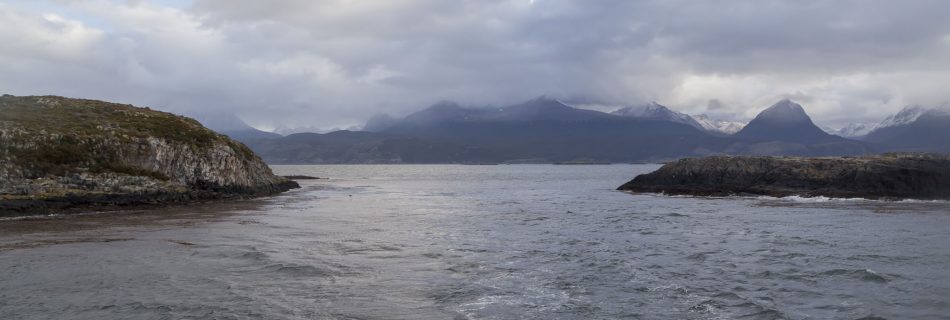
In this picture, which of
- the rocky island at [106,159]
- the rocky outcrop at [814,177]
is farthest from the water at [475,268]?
the rocky outcrop at [814,177]

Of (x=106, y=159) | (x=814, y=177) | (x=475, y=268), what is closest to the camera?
(x=475, y=268)

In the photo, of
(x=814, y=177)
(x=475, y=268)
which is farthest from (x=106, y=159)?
(x=814, y=177)

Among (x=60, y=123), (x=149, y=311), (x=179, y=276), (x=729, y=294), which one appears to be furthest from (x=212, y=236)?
(x=60, y=123)

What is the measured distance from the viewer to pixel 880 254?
2469 cm

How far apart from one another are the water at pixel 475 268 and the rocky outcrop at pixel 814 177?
24419 mm

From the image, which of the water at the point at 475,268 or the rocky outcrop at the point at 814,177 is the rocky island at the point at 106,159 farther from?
the rocky outcrop at the point at 814,177

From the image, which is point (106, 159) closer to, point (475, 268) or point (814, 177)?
point (475, 268)

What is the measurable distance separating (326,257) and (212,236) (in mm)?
9650

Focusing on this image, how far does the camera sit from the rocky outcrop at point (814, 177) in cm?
5991

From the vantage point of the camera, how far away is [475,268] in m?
22.2

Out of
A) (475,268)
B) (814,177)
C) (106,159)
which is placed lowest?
(475,268)

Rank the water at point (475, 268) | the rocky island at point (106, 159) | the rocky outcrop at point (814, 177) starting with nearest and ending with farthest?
the water at point (475, 268)
the rocky island at point (106, 159)
the rocky outcrop at point (814, 177)

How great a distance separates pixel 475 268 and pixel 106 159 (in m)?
43.2

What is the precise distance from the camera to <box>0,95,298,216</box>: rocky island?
147 feet
